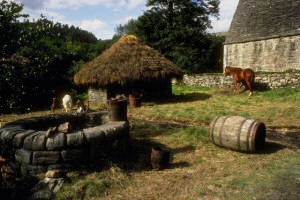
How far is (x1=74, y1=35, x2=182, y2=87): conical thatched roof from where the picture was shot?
13.4m

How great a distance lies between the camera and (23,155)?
4.56 meters

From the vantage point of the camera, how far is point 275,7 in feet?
67.5

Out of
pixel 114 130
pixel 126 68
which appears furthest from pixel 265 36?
pixel 114 130

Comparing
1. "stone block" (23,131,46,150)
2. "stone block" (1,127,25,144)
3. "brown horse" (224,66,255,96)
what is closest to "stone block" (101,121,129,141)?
"stone block" (23,131,46,150)

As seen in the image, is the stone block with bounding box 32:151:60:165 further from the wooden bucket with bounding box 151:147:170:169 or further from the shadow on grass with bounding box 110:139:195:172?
the wooden bucket with bounding box 151:147:170:169

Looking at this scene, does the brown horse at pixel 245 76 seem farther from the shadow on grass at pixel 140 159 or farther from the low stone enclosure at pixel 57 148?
the low stone enclosure at pixel 57 148

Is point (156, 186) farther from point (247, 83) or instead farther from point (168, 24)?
point (168, 24)

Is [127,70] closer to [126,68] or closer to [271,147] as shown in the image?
[126,68]

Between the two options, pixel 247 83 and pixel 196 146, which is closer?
pixel 196 146

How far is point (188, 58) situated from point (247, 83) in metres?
11.3

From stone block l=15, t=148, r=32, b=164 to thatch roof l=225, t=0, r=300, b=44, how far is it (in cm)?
2067

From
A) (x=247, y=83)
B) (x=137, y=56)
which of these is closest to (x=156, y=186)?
(x=137, y=56)

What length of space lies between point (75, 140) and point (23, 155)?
1106 millimetres

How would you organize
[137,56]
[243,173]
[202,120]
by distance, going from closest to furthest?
[243,173], [202,120], [137,56]
